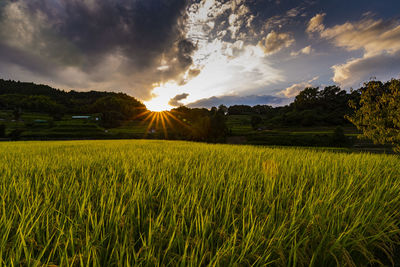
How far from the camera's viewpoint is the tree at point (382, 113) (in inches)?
321

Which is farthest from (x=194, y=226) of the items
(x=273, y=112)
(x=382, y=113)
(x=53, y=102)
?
(x=53, y=102)

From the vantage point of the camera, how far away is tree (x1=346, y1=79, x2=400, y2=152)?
816 centimetres

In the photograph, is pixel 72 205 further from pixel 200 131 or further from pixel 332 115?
pixel 332 115

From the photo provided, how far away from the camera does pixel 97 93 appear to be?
484ft

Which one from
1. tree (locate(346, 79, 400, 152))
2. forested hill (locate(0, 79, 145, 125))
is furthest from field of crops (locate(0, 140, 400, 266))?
forested hill (locate(0, 79, 145, 125))

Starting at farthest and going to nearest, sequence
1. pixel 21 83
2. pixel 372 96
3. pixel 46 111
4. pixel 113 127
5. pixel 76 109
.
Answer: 1. pixel 21 83
2. pixel 76 109
3. pixel 46 111
4. pixel 113 127
5. pixel 372 96

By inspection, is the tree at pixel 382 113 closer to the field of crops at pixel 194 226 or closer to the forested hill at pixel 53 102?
the field of crops at pixel 194 226

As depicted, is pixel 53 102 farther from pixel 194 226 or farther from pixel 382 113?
pixel 382 113

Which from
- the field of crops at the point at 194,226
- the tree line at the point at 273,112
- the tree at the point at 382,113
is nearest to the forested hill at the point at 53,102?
the tree line at the point at 273,112

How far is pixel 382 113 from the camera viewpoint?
8742mm

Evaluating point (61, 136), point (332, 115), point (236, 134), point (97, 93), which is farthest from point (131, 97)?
point (332, 115)

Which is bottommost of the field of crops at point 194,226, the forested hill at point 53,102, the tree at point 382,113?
the field of crops at point 194,226

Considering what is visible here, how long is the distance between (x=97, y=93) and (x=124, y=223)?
586 feet

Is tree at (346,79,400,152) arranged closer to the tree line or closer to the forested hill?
the tree line
